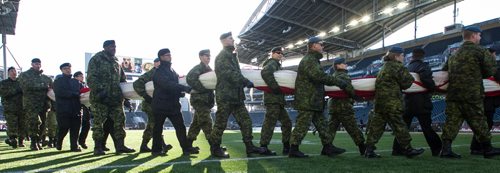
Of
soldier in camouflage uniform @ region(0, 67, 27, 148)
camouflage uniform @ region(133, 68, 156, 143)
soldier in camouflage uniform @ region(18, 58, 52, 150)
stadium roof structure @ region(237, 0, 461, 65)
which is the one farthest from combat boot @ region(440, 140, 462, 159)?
stadium roof structure @ region(237, 0, 461, 65)

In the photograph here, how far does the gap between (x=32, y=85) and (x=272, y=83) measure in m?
5.01

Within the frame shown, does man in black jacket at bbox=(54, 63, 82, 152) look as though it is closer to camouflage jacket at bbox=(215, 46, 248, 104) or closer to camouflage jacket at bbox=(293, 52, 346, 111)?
camouflage jacket at bbox=(215, 46, 248, 104)

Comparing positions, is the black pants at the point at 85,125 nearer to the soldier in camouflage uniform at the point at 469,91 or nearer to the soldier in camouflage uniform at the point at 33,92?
the soldier in camouflage uniform at the point at 33,92

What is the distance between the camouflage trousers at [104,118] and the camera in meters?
6.24

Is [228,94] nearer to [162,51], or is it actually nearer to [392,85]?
[162,51]

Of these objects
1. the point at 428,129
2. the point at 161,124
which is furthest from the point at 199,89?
the point at 428,129

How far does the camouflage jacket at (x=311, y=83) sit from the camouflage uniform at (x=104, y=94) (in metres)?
2.78

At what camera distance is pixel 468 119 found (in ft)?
Answer: 17.4

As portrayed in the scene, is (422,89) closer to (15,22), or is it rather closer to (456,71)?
(456,71)

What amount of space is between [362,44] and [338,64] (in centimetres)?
3617

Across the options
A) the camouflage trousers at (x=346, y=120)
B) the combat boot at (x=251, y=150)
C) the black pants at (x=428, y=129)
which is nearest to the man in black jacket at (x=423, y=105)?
the black pants at (x=428, y=129)

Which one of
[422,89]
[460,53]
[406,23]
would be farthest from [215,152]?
[406,23]

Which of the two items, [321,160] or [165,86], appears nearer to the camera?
[321,160]

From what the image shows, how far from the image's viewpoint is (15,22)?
2725cm
